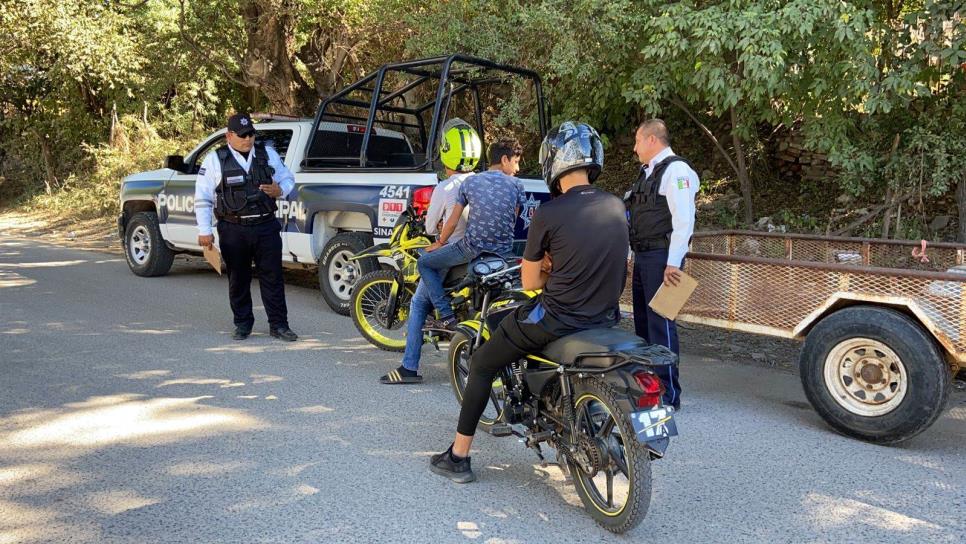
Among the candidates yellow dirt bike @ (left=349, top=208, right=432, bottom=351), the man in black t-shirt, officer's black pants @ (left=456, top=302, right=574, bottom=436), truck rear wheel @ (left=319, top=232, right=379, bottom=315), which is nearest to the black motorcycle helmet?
the man in black t-shirt

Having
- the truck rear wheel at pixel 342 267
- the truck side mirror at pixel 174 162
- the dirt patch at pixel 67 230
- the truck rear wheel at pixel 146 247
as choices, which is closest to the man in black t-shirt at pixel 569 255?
the truck rear wheel at pixel 342 267

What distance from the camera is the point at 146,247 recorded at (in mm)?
10562

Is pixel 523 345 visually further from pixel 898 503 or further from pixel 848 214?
pixel 848 214

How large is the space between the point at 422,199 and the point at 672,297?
121 inches

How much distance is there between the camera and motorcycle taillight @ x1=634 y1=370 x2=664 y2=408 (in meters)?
3.42

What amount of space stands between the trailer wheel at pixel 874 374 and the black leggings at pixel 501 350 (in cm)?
202

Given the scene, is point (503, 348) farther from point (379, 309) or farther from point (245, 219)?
point (245, 219)

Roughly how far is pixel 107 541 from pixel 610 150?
12509 millimetres

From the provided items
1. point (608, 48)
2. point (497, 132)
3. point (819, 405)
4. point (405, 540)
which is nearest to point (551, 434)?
point (405, 540)

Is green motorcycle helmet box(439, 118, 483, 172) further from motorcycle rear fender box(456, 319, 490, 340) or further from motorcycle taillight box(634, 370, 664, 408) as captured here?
motorcycle taillight box(634, 370, 664, 408)

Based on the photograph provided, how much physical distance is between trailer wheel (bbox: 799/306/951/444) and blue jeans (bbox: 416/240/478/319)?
2.33 metres

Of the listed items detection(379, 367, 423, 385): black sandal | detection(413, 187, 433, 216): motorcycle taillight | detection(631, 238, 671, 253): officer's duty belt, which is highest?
detection(413, 187, 433, 216): motorcycle taillight

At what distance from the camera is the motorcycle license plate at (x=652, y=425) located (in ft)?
10.9

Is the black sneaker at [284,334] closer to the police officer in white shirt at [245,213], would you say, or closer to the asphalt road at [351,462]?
the police officer in white shirt at [245,213]
